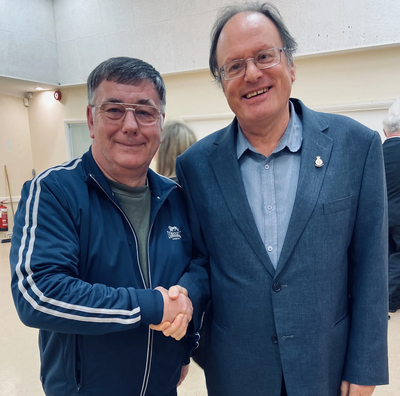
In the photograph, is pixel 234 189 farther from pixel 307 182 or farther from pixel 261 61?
pixel 261 61

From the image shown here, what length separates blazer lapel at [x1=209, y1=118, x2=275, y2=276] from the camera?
1.19 m

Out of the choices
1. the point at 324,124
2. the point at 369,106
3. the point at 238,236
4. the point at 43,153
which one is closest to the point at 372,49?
the point at 369,106

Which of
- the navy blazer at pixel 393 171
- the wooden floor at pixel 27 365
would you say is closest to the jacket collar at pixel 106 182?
the wooden floor at pixel 27 365

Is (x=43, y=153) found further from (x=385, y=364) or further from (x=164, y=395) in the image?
(x=385, y=364)

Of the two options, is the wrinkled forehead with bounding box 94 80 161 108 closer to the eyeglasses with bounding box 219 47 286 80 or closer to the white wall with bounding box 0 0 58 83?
the eyeglasses with bounding box 219 47 286 80

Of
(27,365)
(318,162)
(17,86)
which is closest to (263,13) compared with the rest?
(318,162)

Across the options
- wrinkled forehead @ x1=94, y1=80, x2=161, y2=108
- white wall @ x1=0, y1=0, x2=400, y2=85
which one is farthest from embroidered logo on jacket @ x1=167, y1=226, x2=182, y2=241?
white wall @ x1=0, y1=0, x2=400, y2=85

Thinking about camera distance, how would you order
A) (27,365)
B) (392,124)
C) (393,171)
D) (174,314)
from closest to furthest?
(174,314) → (27,365) → (393,171) → (392,124)

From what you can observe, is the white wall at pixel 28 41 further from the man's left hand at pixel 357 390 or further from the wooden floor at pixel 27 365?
the man's left hand at pixel 357 390

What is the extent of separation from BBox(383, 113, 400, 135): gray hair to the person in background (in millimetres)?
2864

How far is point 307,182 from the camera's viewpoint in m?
1.18

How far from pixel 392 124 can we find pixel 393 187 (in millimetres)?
638

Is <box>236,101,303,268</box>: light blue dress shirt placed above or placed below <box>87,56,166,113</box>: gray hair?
below

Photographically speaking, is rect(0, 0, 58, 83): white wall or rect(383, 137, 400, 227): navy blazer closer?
rect(383, 137, 400, 227): navy blazer
